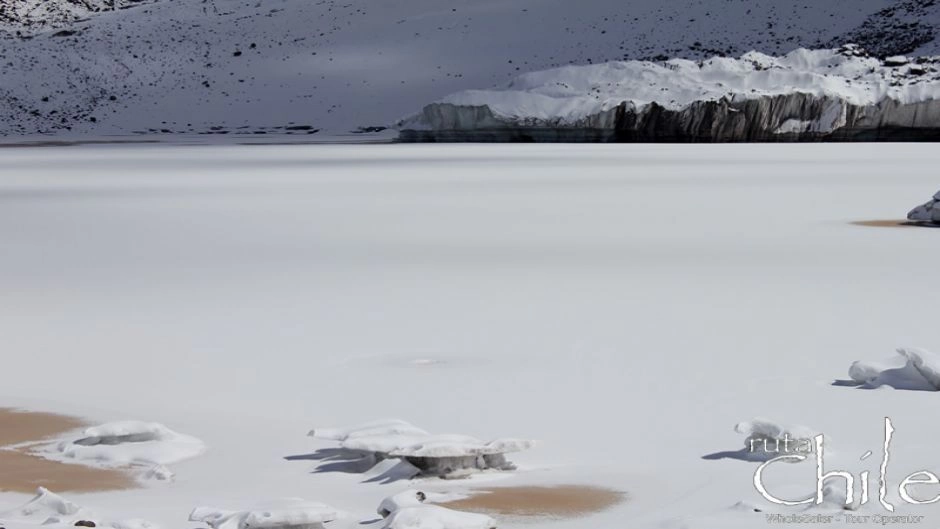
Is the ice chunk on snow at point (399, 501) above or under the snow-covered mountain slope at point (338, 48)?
above

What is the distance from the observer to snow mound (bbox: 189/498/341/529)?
3654mm

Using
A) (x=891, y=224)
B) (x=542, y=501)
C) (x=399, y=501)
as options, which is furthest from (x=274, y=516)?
(x=891, y=224)

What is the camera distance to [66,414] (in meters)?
5.23

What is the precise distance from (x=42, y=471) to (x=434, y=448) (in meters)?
0.99

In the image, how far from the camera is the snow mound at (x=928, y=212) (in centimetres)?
1241

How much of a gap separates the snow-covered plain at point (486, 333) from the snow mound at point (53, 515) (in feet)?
0.34

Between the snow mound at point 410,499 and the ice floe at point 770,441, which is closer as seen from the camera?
the snow mound at point 410,499

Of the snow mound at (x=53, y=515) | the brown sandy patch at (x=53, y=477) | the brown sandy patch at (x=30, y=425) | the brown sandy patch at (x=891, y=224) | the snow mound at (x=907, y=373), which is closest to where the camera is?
the snow mound at (x=53, y=515)

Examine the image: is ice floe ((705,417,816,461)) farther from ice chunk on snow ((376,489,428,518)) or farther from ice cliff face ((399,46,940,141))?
ice cliff face ((399,46,940,141))

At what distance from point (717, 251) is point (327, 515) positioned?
6.98 m

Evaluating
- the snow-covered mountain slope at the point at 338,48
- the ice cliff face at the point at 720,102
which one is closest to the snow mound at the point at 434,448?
the ice cliff face at the point at 720,102

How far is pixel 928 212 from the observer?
12500mm

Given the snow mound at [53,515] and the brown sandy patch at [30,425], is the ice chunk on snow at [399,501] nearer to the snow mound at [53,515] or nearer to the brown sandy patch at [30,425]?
the snow mound at [53,515]

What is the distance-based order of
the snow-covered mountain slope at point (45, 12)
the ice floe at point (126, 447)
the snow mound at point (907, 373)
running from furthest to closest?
the snow-covered mountain slope at point (45, 12)
the snow mound at point (907, 373)
the ice floe at point (126, 447)
